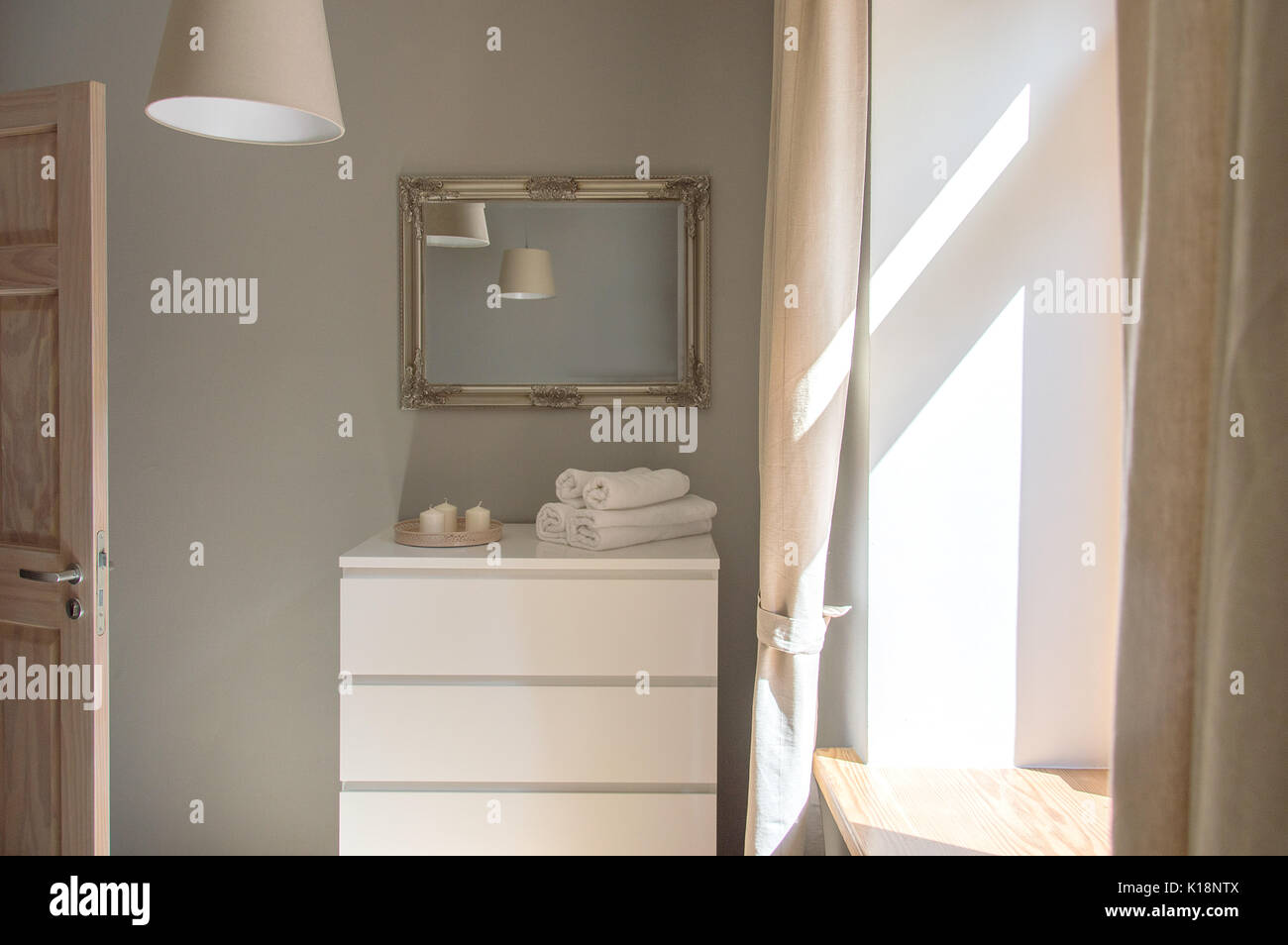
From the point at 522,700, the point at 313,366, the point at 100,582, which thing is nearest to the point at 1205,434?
the point at 522,700

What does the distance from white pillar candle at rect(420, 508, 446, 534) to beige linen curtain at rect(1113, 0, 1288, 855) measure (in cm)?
179

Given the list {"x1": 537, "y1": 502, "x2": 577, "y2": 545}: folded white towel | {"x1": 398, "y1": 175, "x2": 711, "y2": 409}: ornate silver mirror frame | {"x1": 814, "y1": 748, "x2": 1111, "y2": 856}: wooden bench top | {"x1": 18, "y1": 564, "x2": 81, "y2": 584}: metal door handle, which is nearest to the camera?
{"x1": 814, "y1": 748, "x2": 1111, "y2": 856}: wooden bench top

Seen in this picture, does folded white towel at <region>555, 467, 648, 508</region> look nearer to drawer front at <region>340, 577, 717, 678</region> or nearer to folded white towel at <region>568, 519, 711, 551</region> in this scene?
folded white towel at <region>568, 519, 711, 551</region>

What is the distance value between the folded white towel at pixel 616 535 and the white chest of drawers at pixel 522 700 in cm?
6

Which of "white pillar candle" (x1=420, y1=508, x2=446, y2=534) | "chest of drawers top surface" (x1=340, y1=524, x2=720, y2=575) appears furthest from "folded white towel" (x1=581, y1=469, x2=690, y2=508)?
"white pillar candle" (x1=420, y1=508, x2=446, y2=534)

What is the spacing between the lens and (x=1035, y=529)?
160 cm

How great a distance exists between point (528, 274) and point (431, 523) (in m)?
0.83

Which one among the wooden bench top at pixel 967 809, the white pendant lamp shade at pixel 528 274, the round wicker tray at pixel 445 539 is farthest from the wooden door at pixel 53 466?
the wooden bench top at pixel 967 809

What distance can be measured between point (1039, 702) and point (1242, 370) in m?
1.28

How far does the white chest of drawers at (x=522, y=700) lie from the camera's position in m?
2.03

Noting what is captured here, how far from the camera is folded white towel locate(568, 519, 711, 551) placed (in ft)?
6.88

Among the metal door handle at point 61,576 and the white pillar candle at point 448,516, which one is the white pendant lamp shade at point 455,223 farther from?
the metal door handle at point 61,576

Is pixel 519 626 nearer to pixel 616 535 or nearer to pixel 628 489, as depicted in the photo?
pixel 616 535
